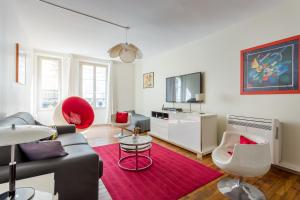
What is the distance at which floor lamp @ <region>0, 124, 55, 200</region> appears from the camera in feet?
2.67

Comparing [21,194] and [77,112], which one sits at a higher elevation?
[77,112]

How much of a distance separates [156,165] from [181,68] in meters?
2.66

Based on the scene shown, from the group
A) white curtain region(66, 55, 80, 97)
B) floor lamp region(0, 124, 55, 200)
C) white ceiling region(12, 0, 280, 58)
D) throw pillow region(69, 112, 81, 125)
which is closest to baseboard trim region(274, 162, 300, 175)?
white ceiling region(12, 0, 280, 58)

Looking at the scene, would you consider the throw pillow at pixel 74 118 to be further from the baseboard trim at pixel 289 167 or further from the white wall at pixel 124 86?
the baseboard trim at pixel 289 167

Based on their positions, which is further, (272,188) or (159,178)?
(159,178)

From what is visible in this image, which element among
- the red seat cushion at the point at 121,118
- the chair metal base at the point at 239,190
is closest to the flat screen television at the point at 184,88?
the red seat cushion at the point at 121,118

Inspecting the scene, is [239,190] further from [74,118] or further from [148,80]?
[148,80]

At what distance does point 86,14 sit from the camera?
2641 mm

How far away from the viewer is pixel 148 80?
18.2ft

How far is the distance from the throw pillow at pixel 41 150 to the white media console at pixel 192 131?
232 centimetres

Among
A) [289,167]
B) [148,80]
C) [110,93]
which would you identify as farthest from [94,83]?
[289,167]

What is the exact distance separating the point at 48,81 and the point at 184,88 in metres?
4.41

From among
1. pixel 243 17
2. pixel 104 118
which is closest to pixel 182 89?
pixel 243 17

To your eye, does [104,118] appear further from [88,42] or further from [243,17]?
[243,17]
